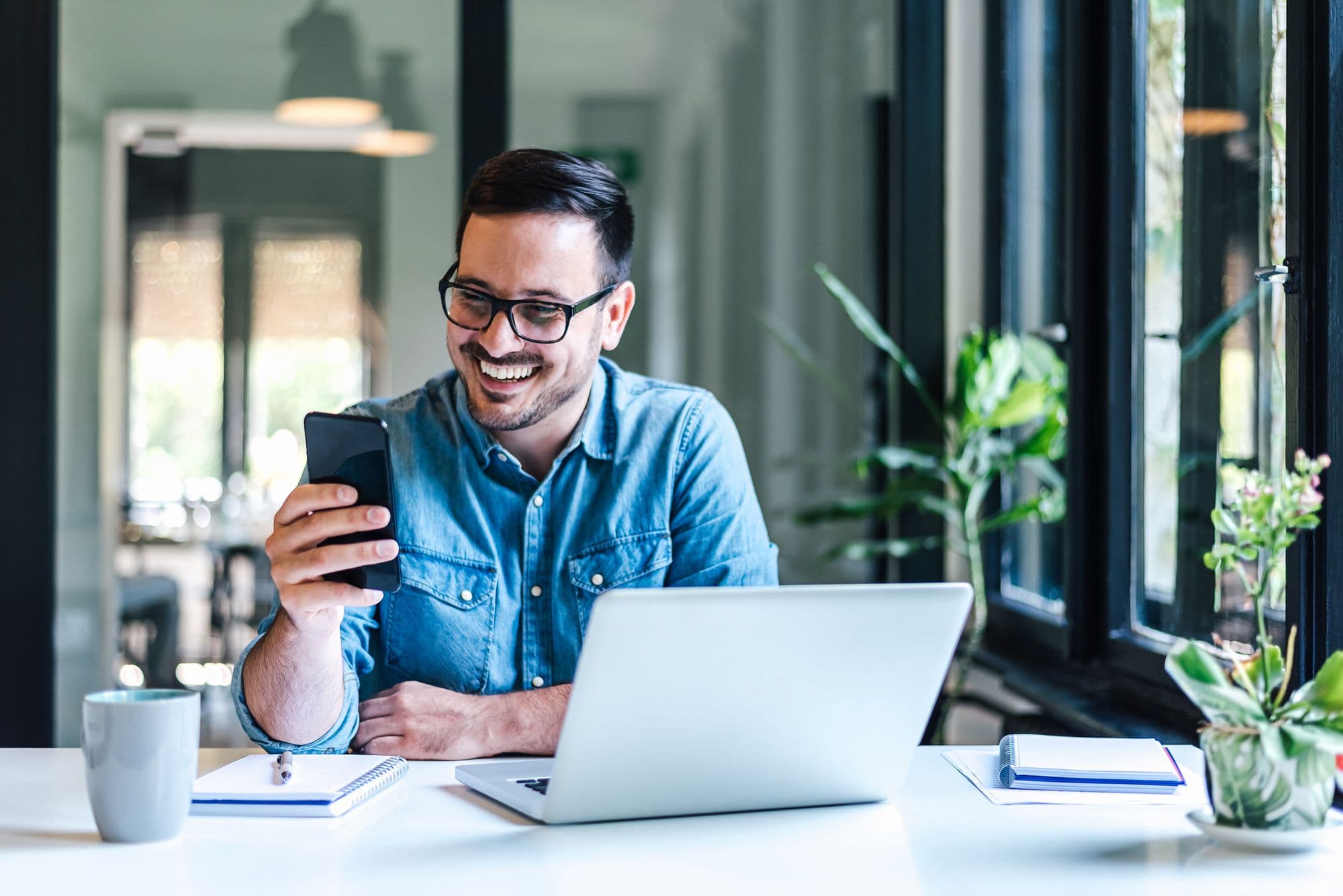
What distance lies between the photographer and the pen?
115 cm

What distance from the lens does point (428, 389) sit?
1.87 m

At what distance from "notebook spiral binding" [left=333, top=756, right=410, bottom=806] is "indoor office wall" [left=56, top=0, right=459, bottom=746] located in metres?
1.95

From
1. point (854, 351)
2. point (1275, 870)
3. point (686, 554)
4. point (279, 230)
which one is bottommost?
point (1275, 870)

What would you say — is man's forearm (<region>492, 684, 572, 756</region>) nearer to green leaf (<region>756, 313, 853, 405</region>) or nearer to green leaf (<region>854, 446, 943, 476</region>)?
green leaf (<region>854, 446, 943, 476</region>)

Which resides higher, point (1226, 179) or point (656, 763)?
point (1226, 179)

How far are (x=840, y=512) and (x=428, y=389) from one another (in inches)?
55.8

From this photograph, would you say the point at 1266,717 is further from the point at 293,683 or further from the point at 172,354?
the point at 172,354

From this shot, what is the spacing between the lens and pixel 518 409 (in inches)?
68.2

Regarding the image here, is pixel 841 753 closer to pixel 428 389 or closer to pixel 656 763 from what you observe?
pixel 656 763

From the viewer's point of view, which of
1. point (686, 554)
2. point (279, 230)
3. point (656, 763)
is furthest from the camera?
point (279, 230)

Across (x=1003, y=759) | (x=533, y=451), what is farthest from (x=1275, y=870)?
(x=533, y=451)

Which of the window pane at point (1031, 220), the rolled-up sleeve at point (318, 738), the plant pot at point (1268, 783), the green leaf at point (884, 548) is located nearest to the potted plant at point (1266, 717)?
the plant pot at point (1268, 783)

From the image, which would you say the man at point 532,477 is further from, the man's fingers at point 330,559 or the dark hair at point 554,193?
the man's fingers at point 330,559

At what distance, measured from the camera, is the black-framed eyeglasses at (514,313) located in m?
1.71
